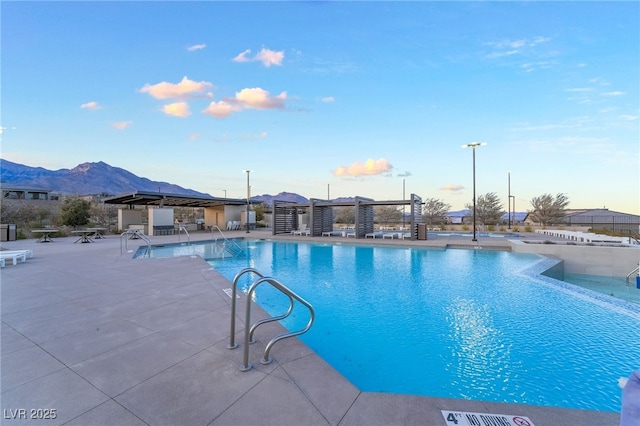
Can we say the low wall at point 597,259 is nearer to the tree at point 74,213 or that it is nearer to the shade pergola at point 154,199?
the shade pergola at point 154,199

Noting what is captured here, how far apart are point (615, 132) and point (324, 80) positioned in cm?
1366

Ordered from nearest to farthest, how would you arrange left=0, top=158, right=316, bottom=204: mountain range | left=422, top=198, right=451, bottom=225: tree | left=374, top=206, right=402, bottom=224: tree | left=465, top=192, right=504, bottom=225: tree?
left=465, top=192, right=504, bottom=225: tree → left=422, top=198, right=451, bottom=225: tree → left=374, top=206, right=402, bottom=224: tree → left=0, top=158, right=316, bottom=204: mountain range

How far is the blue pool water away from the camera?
10.8ft

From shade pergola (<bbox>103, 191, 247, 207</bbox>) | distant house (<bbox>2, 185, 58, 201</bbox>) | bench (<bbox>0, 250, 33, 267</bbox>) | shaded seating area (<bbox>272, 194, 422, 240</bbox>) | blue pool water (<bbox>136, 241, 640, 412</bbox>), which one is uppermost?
distant house (<bbox>2, 185, 58, 201</bbox>)

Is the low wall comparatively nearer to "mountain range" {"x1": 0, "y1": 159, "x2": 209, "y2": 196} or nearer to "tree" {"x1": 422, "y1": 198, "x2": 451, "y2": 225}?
"tree" {"x1": 422, "y1": 198, "x2": 451, "y2": 225}

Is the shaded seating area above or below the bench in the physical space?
above

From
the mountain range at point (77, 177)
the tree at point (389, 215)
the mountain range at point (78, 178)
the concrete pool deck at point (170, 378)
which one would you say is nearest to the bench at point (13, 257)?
the concrete pool deck at point (170, 378)

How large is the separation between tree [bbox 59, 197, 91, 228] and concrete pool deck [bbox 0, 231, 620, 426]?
1931 centimetres

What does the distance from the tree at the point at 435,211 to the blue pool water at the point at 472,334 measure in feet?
69.1

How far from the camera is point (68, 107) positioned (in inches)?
549

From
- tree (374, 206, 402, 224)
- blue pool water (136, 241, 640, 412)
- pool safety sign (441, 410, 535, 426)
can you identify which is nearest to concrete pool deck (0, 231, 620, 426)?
pool safety sign (441, 410, 535, 426)

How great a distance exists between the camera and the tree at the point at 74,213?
19.6 m

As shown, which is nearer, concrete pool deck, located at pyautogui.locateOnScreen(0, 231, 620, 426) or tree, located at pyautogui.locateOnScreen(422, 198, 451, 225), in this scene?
concrete pool deck, located at pyautogui.locateOnScreen(0, 231, 620, 426)

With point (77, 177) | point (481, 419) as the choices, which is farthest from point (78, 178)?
point (481, 419)
